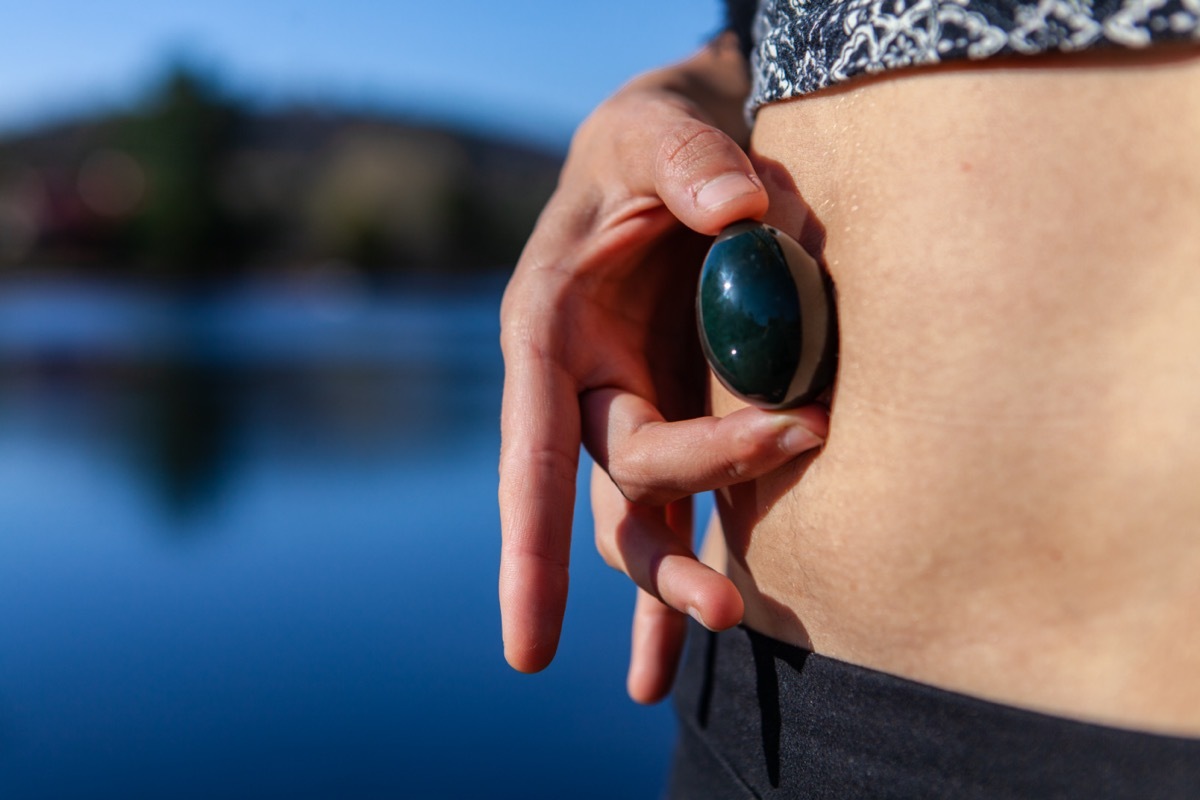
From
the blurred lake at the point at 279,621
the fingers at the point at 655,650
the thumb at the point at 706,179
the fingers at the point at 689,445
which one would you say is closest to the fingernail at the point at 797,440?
the fingers at the point at 689,445

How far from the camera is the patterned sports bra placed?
349 mm

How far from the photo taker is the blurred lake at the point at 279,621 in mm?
1329

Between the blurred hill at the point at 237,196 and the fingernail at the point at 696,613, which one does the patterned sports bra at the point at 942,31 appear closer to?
the fingernail at the point at 696,613

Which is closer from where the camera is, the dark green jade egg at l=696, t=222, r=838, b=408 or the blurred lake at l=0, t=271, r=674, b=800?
the dark green jade egg at l=696, t=222, r=838, b=408

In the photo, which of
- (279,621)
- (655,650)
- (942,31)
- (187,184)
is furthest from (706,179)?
(187,184)

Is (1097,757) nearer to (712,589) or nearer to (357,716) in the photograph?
(712,589)

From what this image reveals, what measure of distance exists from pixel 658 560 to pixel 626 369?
0.12 m

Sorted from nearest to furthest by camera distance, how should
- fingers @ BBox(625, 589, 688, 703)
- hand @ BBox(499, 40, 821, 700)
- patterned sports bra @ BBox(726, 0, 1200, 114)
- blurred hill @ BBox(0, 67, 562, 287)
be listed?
patterned sports bra @ BBox(726, 0, 1200, 114)
hand @ BBox(499, 40, 821, 700)
fingers @ BBox(625, 589, 688, 703)
blurred hill @ BBox(0, 67, 562, 287)

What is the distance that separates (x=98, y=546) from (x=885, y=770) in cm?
210

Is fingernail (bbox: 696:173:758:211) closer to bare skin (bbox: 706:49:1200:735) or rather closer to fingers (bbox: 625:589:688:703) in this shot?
bare skin (bbox: 706:49:1200:735)

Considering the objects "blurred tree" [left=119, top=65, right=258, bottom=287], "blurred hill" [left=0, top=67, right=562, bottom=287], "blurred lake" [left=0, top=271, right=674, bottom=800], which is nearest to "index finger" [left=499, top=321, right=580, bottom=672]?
"blurred lake" [left=0, top=271, right=674, bottom=800]

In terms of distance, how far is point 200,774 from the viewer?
4.20ft

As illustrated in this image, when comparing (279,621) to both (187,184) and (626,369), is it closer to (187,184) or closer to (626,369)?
(626,369)

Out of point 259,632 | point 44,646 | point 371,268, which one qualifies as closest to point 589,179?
point 259,632
